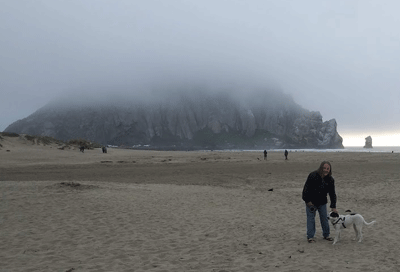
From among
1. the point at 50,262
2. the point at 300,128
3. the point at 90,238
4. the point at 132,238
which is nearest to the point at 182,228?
the point at 132,238

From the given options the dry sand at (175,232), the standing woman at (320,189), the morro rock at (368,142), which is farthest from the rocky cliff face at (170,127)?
the standing woman at (320,189)

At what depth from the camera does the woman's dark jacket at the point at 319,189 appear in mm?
7785

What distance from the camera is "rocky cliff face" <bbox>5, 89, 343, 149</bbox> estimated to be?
16838 centimetres

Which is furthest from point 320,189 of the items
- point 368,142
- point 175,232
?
point 368,142

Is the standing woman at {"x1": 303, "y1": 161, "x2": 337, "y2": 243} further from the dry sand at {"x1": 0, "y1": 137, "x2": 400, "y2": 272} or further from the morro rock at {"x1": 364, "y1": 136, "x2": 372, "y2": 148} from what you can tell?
the morro rock at {"x1": 364, "y1": 136, "x2": 372, "y2": 148}

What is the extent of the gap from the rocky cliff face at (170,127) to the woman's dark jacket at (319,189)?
164 meters

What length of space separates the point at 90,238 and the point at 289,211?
8.43 metres


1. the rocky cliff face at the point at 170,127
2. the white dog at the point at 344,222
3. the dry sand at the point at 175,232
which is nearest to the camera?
the dry sand at the point at 175,232

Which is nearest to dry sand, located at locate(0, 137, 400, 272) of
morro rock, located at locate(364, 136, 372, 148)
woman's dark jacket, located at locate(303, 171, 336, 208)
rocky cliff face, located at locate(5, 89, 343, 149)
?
woman's dark jacket, located at locate(303, 171, 336, 208)

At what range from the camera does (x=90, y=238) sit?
8.51m

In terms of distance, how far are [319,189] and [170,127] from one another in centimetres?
18369

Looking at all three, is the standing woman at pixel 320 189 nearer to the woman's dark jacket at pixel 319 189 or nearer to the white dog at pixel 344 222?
the woman's dark jacket at pixel 319 189

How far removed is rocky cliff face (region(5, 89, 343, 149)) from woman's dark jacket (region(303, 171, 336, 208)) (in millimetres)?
163936

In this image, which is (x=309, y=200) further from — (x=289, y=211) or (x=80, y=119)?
(x=80, y=119)
